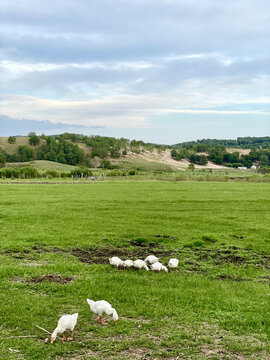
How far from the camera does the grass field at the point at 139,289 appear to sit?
7434mm

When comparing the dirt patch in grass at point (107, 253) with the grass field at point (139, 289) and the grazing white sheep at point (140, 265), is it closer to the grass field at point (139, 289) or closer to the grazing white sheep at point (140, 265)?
the grass field at point (139, 289)

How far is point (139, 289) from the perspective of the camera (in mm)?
10727

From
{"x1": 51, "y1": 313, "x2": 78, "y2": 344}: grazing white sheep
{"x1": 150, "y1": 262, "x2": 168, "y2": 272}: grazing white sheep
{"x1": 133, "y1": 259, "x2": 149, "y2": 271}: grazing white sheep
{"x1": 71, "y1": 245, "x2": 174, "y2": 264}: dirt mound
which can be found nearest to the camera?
{"x1": 51, "y1": 313, "x2": 78, "y2": 344}: grazing white sheep

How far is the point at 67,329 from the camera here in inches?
313

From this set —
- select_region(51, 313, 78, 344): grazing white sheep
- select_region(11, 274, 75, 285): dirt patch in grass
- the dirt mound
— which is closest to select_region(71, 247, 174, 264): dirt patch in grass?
the dirt mound

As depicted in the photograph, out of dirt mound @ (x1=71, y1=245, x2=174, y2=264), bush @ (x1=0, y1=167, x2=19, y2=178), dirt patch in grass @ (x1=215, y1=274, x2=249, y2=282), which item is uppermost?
A: bush @ (x1=0, y1=167, x2=19, y2=178)

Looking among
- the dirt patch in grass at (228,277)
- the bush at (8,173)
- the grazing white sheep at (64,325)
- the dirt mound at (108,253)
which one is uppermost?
the bush at (8,173)

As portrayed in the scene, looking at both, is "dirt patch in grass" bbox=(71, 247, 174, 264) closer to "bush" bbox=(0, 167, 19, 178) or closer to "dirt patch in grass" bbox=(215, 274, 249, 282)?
"dirt patch in grass" bbox=(215, 274, 249, 282)

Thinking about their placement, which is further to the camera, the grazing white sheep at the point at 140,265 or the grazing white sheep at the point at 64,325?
the grazing white sheep at the point at 140,265

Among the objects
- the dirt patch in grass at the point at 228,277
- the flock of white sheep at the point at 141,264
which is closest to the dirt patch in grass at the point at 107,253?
the flock of white sheep at the point at 141,264

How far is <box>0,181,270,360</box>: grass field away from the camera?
24.4 ft

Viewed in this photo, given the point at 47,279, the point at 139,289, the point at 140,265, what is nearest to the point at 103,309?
the point at 139,289

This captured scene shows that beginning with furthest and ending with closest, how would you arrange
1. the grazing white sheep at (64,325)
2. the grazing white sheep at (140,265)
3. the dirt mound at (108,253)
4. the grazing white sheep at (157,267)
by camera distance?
the dirt mound at (108,253) < the grazing white sheep at (140,265) < the grazing white sheep at (157,267) < the grazing white sheep at (64,325)

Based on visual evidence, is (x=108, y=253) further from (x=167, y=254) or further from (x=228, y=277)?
(x=228, y=277)
